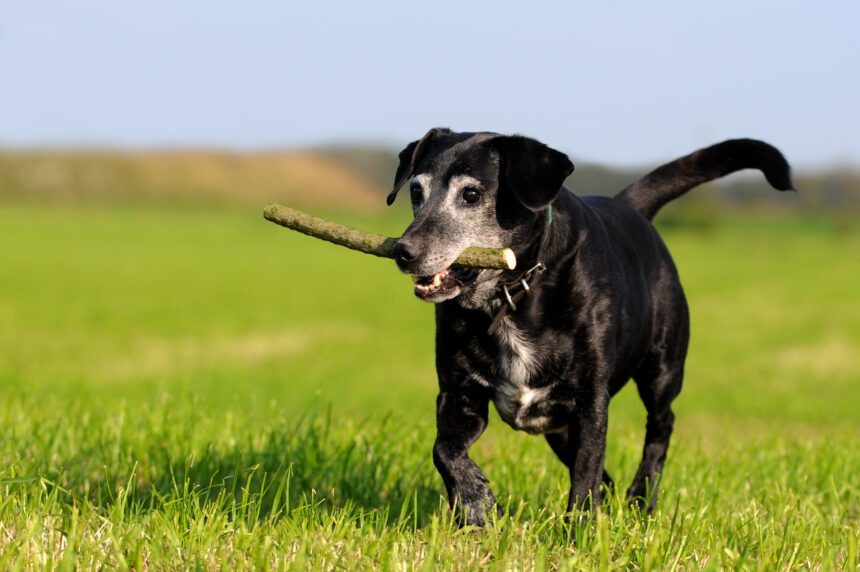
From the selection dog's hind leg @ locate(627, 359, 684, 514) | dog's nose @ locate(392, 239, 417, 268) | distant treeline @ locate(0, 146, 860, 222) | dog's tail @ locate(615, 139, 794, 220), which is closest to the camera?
dog's nose @ locate(392, 239, 417, 268)

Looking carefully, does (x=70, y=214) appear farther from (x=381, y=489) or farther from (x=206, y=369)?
(x=381, y=489)

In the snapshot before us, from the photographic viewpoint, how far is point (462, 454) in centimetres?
444

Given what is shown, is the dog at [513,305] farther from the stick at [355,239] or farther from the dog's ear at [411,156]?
the dog's ear at [411,156]

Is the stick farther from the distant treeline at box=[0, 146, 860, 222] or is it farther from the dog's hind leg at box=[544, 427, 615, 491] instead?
the distant treeline at box=[0, 146, 860, 222]

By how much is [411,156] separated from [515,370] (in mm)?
1393

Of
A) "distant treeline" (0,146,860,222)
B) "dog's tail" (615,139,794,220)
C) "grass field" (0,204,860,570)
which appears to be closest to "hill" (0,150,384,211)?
"distant treeline" (0,146,860,222)

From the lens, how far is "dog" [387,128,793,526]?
14.4ft

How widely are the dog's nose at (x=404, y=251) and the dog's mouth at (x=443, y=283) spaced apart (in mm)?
161

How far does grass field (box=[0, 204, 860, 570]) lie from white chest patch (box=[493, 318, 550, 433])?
59 cm

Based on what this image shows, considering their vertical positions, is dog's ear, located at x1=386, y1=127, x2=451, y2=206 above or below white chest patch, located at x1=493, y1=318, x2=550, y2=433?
above

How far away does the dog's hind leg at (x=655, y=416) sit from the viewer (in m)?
5.77

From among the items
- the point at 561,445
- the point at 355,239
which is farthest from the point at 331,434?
the point at 355,239

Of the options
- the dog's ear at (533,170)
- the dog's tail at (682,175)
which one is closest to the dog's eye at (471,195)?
the dog's ear at (533,170)

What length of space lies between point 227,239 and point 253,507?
58083mm
